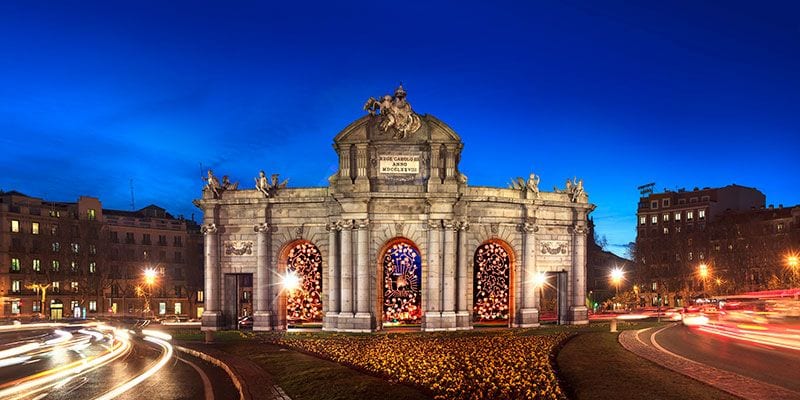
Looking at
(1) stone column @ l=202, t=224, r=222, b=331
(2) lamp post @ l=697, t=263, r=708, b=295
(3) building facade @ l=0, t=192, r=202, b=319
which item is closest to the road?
(1) stone column @ l=202, t=224, r=222, b=331

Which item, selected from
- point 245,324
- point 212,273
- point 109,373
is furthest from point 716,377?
point 245,324

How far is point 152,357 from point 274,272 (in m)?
15.4

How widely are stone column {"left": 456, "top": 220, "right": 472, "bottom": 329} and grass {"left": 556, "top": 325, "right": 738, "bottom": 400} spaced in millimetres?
14647

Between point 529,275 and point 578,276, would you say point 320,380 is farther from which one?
point 578,276

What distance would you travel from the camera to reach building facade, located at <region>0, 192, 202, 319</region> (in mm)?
94375

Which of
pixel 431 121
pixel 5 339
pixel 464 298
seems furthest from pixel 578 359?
pixel 5 339

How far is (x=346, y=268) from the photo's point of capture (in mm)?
44625

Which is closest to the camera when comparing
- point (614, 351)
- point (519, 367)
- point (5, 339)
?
point (519, 367)

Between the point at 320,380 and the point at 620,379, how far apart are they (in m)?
9.51

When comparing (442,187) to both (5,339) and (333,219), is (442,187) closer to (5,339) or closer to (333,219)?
(333,219)

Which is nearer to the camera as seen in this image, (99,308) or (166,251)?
(99,308)

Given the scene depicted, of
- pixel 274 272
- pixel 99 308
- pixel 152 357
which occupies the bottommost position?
pixel 99 308

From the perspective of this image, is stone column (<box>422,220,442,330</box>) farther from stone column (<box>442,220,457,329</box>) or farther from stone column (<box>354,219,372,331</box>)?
stone column (<box>354,219,372,331</box>)

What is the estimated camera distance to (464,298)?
44656 mm
